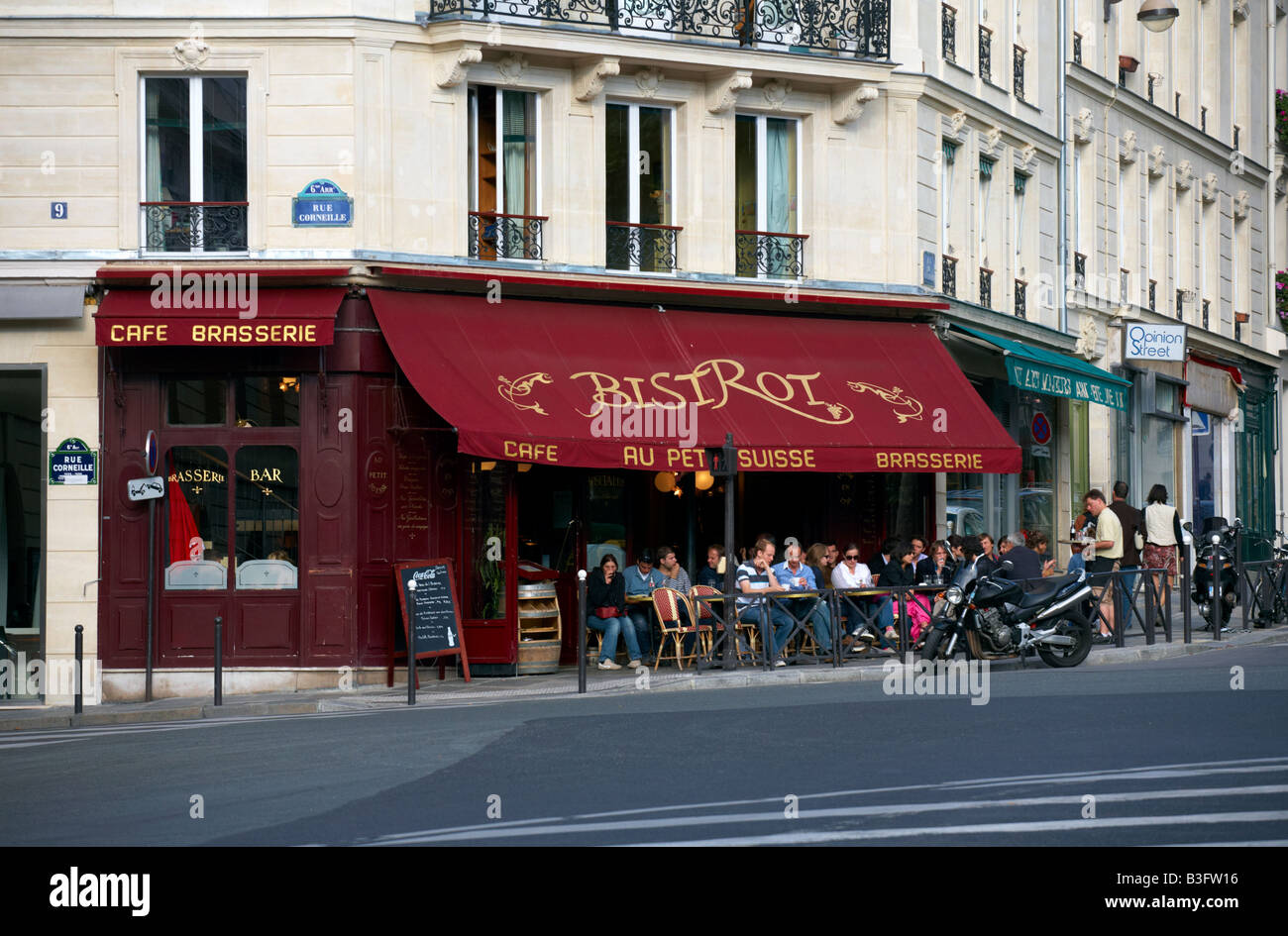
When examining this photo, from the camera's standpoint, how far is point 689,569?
21.9 meters

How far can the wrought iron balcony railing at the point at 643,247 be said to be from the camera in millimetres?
21188

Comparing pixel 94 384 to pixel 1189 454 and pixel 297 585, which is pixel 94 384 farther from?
pixel 1189 454

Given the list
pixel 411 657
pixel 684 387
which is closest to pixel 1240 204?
pixel 684 387

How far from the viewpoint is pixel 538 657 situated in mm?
20078

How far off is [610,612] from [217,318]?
5154 mm

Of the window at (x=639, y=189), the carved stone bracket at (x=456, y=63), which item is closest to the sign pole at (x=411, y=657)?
the window at (x=639, y=189)

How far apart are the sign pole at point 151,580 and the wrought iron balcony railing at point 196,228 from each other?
9.22 ft

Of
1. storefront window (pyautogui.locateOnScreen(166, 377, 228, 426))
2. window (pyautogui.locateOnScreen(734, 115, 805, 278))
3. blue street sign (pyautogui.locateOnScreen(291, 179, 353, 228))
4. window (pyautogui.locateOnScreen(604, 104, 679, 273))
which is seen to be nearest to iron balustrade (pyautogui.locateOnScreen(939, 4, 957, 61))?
window (pyautogui.locateOnScreen(734, 115, 805, 278))

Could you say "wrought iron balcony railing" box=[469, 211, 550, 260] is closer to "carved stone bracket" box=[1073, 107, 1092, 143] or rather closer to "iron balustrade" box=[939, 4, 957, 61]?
"iron balustrade" box=[939, 4, 957, 61]

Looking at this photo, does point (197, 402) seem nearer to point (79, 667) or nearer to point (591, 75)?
point (79, 667)

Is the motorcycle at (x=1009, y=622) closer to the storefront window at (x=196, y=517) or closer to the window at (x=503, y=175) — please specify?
the window at (x=503, y=175)
